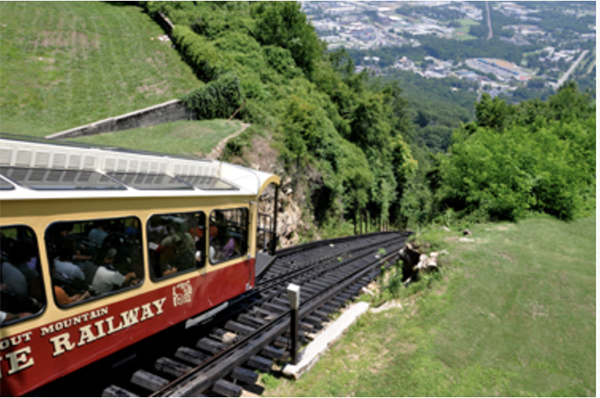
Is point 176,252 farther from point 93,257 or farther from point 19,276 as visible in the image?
point 19,276

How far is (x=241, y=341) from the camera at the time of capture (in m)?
8.34

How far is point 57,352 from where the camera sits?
543cm

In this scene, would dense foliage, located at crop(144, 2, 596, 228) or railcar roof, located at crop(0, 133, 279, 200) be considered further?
dense foliage, located at crop(144, 2, 596, 228)

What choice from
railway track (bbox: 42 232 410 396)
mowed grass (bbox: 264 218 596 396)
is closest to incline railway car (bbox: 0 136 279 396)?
railway track (bbox: 42 232 410 396)

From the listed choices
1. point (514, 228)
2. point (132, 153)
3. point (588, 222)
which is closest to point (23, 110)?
point (132, 153)

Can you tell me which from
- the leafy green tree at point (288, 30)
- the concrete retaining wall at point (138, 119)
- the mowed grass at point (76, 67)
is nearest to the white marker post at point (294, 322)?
the concrete retaining wall at point (138, 119)

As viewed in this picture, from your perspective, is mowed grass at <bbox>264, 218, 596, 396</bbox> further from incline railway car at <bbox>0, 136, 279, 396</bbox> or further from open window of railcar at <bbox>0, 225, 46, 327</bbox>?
open window of railcar at <bbox>0, 225, 46, 327</bbox>

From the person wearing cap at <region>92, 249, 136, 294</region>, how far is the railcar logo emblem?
1049mm

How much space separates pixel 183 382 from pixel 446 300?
6393 millimetres

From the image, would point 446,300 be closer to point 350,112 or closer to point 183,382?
point 183,382

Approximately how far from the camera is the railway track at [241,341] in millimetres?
6789

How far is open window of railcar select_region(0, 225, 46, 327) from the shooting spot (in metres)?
4.87

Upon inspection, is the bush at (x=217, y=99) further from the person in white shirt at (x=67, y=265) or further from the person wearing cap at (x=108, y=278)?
the person in white shirt at (x=67, y=265)

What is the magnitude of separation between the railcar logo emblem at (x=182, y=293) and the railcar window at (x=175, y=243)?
0.25 metres
